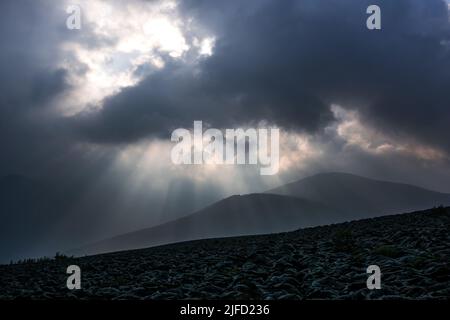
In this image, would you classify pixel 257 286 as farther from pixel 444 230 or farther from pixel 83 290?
pixel 444 230

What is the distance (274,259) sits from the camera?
14.6 metres

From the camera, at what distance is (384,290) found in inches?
334

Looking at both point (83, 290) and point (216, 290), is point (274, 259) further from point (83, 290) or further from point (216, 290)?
point (83, 290)
